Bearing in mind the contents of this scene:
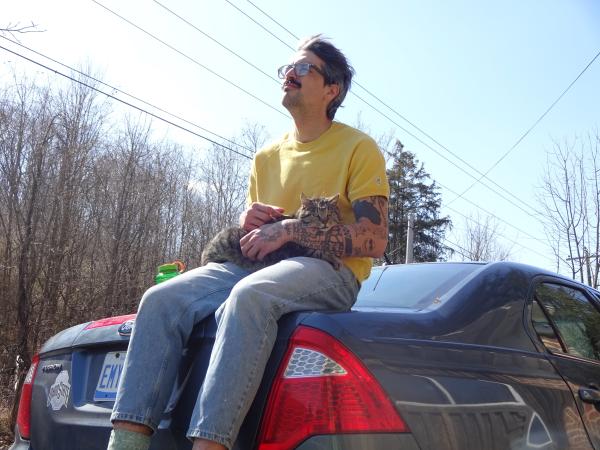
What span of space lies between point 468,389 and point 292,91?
1.55 metres

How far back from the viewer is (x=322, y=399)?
152 cm

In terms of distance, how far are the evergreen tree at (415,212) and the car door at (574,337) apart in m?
30.3

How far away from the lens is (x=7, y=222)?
28.8ft

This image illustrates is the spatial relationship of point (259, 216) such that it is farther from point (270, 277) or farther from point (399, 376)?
point (399, 376)

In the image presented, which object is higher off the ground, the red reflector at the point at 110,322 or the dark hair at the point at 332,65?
the dark hair at the point at 332,65

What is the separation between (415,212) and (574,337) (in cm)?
3412

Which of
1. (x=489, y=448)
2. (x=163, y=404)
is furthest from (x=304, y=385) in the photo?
(x=489, y=448)

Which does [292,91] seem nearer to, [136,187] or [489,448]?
[489,448]

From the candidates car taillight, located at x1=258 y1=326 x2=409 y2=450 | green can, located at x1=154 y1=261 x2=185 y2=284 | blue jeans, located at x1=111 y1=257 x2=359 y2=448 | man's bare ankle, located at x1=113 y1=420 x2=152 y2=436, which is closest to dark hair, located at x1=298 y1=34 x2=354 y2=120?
blue jeans, located at x1=111 y1=257 x2=359 y2=448

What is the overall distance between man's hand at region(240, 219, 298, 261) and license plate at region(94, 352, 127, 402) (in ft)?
2.04

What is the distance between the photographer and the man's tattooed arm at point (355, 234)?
2.20m

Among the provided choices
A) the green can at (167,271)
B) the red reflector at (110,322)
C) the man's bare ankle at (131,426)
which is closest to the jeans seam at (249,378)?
the man's bare ankle at (131,426)

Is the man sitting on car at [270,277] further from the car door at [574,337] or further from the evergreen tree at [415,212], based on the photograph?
the evergreen tree at [415,212]

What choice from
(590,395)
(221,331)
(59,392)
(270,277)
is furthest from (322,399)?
(590,395)
